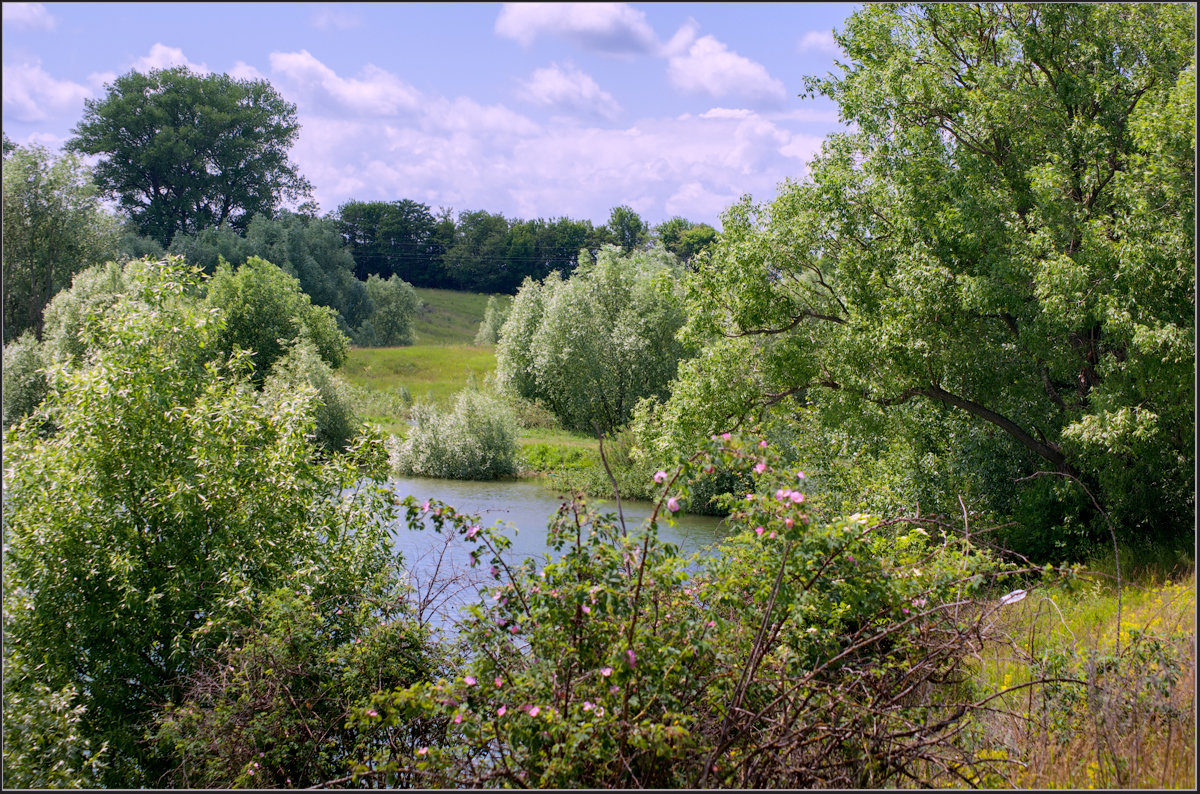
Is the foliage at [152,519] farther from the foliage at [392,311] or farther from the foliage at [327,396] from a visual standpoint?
the foliage at [392,311]

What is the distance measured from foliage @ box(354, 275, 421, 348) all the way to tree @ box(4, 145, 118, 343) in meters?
29.4

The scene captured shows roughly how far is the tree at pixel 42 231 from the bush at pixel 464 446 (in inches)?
564

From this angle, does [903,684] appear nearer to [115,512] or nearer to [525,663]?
[525,663]

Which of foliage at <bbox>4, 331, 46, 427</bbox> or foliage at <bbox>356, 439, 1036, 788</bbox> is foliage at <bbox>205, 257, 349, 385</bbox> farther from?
foliage at <bbox>356, 439, 1036, 788</bbox>

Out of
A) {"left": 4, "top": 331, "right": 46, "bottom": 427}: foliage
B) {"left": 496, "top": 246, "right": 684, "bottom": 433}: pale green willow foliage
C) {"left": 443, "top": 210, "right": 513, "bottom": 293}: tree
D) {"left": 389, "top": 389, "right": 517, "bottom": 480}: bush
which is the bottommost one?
{"left": 389, "top": 389, "right": 517, "bottom": 480}: bush

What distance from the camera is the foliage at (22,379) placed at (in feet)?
72.1

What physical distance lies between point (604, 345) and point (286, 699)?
2614 cm

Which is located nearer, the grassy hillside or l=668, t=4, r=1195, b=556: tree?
l=668, t=4, r=1195, b=556: tree

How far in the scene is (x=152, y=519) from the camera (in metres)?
8.91

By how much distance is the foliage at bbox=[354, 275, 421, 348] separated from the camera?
66.5 m

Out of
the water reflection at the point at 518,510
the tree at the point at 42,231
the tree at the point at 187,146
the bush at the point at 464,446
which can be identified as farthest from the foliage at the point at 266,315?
the tree at the point at 187,146

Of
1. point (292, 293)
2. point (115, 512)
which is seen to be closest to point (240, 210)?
point (292, 293)

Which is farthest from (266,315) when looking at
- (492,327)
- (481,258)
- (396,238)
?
(396,238)

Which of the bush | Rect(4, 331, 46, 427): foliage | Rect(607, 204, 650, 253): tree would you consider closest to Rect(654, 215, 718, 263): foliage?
Rect(607, 204, 650, 253): tree
